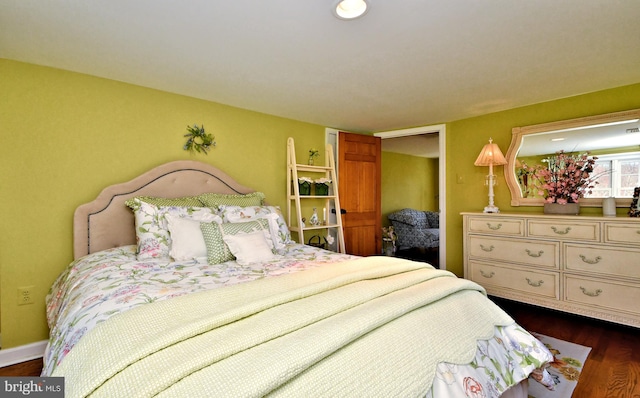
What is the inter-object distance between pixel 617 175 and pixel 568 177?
1.13 feet

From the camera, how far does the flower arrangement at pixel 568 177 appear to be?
280cm

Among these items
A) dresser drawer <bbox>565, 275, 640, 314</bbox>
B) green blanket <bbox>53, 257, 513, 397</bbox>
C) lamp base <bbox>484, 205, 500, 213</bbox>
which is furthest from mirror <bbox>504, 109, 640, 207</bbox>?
green blanket <bbox>53, 257, 513, 397</bbox>

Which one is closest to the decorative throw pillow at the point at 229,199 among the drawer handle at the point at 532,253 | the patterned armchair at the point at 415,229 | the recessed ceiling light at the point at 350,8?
the recessed ceiling light at the point at 350,8

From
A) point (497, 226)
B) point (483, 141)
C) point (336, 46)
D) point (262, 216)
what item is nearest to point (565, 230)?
point (497, 226)

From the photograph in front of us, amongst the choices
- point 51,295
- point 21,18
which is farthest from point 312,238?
point 21,18

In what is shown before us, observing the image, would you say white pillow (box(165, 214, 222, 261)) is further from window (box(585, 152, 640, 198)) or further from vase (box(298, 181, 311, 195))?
window (box(585, 152, 640, 198))

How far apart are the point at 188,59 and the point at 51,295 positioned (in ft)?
6.22

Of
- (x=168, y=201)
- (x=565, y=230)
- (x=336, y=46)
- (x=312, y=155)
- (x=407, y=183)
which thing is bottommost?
(x=565, y=230)

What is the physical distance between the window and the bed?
2.12 m

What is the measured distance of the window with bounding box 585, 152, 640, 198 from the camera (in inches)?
103

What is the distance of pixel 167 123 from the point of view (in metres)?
2.74

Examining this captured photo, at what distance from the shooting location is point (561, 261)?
265 centimetres

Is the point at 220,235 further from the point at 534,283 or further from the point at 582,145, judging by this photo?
the point at 582,145

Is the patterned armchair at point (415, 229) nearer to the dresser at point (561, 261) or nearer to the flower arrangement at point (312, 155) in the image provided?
the dresser at point (561, 261)
